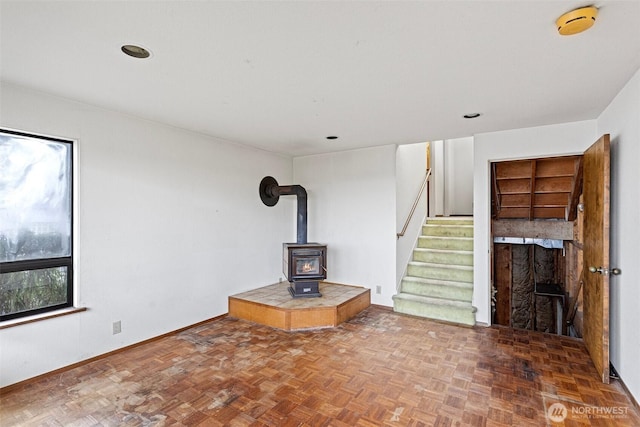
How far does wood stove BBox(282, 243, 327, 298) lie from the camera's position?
4180 millimetres

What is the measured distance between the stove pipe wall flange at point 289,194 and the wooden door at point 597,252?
325 centimetres

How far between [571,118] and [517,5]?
243cm

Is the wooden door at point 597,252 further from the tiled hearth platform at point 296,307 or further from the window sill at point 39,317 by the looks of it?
the window sill at point 39,317

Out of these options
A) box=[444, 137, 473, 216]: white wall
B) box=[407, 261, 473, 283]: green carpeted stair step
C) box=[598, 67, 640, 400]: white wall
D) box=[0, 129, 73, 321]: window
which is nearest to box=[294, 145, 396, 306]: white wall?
box=[407, 261, 473, 283]: green carpeted stair step

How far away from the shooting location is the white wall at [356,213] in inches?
178

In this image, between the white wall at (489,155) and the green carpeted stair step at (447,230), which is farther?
the green carpeted stair step at (447,230)

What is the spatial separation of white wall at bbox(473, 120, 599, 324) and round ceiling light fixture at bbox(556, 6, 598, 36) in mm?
2202

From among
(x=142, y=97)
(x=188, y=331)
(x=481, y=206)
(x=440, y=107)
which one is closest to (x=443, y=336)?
(x=481, y=206)

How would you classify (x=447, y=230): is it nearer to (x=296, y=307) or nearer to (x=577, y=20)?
(x=296, y=307)

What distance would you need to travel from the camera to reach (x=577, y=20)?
1.55 metres

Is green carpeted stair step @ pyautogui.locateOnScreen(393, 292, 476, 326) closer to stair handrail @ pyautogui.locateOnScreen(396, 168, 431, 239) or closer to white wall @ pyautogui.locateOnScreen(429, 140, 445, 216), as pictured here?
stair handrail @ pyautogui.locateOnScreen(396, 168, 431, 239)

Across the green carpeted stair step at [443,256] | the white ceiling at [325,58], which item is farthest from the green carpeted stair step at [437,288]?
the white ceiling at [325,58]

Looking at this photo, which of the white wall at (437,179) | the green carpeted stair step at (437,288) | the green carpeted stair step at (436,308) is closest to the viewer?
the green carpeted stair step at (436,308)

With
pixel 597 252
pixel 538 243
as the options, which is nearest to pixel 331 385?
pixel 597 252
